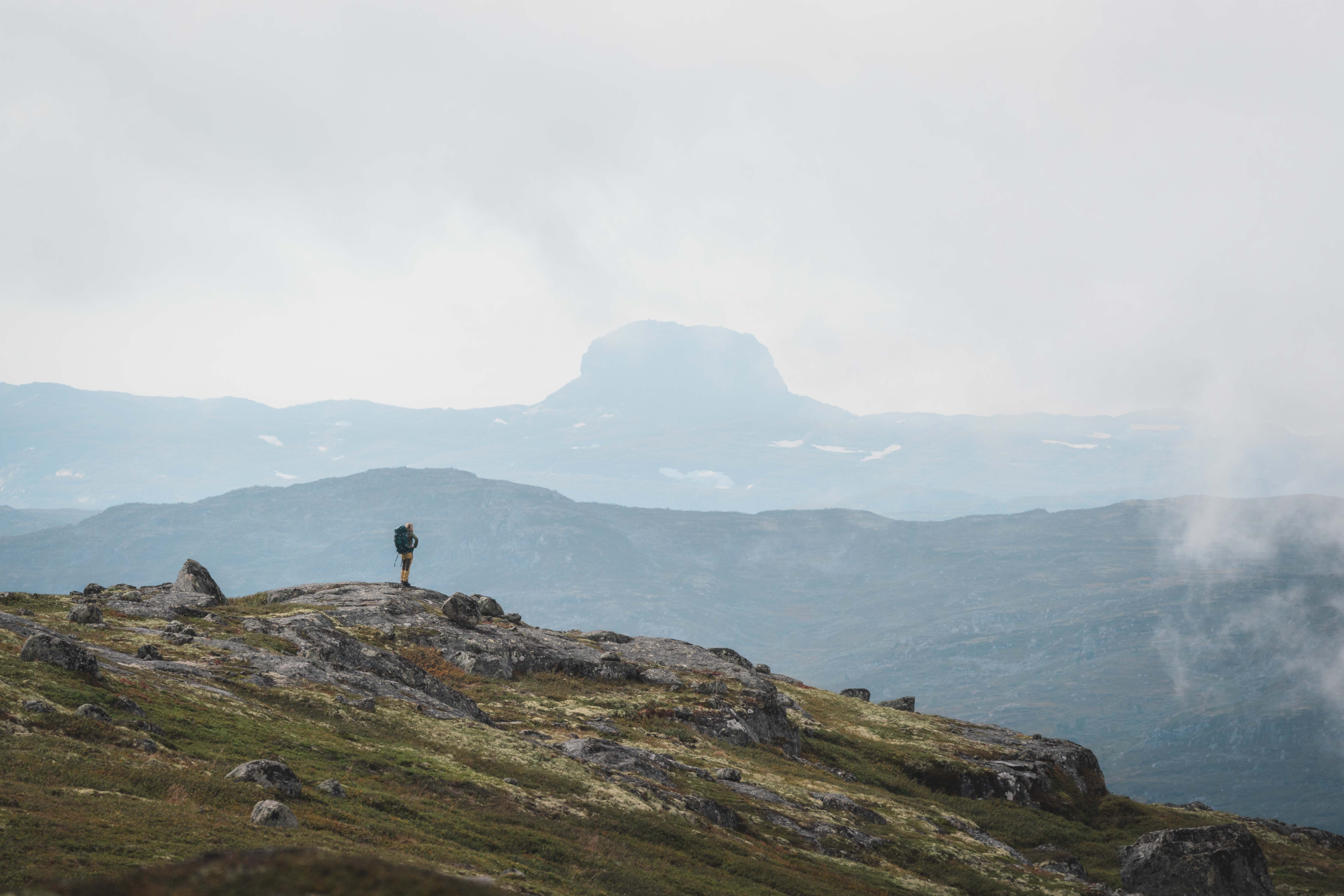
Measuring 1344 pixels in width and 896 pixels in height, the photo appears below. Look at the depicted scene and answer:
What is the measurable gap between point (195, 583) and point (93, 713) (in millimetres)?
50189

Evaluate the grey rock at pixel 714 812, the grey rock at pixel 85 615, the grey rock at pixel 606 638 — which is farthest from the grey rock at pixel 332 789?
the grey rock at pixel 606 638

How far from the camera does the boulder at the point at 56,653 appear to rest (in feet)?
122

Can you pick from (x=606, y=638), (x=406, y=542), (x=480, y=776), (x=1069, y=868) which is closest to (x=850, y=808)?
(x=1069, y=868)

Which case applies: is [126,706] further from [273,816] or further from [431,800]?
[431,800]

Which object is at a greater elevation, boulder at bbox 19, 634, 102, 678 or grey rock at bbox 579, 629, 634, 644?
boulder at bbox 19, 634, 102, 678

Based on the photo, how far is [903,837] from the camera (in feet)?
180

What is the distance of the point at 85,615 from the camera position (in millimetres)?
54094

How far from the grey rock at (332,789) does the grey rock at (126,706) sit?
9.29 meters

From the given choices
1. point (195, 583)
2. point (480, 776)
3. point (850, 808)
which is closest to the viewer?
point (480, 776)

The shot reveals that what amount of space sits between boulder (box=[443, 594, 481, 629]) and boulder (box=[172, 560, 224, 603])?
21.1m

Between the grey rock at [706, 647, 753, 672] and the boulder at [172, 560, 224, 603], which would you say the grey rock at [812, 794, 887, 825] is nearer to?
the grey rock at [706, 647, 753, 672]

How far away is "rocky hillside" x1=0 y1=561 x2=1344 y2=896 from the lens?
977 inches

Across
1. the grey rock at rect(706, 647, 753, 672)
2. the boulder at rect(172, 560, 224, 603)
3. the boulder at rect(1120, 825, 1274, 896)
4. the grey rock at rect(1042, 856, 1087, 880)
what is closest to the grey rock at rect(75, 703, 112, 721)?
the boulder at rect(172, 560, 224, 603)

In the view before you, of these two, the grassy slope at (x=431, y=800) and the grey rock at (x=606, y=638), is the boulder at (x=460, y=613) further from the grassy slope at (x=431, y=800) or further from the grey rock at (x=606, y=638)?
the grey rock at (x=606, y=638)
